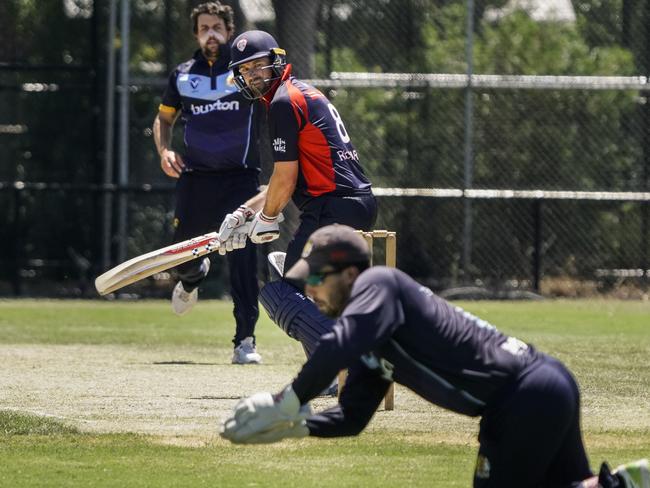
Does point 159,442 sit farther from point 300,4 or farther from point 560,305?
point 300,4

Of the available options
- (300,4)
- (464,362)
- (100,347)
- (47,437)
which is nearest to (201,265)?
(100,347)

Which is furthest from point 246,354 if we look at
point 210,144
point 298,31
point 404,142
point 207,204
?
point 404,142

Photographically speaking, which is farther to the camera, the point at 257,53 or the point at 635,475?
the point at 257,53

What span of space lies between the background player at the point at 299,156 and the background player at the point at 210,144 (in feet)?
8.40

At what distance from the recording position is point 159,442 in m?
6.80

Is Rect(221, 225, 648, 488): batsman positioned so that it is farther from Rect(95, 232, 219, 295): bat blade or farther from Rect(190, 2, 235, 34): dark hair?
Rect(190, 2, 235, 34): dark hair

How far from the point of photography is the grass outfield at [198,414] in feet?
20.1

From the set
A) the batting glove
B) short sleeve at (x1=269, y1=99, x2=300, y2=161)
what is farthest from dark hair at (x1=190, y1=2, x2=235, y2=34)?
short sleeve at (x1=269, y1=99, x2=300, y2=161)

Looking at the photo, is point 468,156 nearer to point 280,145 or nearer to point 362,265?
point 280,145

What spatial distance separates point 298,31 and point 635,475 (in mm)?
12104

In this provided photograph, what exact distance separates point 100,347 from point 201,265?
119 cm

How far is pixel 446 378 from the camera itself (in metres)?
4.83

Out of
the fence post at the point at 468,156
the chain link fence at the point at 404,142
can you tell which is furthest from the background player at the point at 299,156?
the fence post at the point at 468,156

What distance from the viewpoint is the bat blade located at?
8320mm
